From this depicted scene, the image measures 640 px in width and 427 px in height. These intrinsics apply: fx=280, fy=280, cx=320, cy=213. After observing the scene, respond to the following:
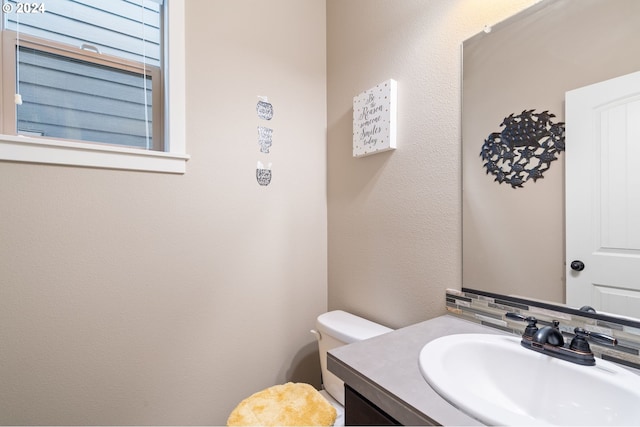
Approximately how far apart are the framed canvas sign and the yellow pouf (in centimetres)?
110

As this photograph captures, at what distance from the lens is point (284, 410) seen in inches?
41.2

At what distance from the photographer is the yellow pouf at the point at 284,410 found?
1.00 m

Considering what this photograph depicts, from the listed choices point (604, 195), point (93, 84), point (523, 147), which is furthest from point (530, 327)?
point (93, 84)

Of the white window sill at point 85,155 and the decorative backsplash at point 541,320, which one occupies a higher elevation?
the white window sill at point 85,155

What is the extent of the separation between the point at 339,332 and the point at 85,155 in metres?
1.24

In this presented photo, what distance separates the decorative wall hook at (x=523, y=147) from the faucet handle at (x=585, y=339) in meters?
0.43

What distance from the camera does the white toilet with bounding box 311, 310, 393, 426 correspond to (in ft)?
4.00

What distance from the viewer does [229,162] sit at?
136cm

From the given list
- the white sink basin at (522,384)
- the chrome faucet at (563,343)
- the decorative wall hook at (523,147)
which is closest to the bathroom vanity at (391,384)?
the white sink basin at (522,384)

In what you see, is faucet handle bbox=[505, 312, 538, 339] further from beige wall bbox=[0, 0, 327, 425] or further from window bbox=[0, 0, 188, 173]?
window bbox=[0, 0, 188, 173]

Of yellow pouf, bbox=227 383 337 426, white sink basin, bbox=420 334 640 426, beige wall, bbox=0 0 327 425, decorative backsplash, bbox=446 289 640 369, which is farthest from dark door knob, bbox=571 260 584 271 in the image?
beige wall, bbox=0 0 327 425

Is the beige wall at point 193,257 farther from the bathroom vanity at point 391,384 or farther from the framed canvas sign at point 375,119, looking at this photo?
the bathroom vanity at point 391,384

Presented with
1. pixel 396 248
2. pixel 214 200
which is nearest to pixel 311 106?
pixel 214 200

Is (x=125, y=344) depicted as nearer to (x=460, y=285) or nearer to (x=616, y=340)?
(x=460, y=285)
